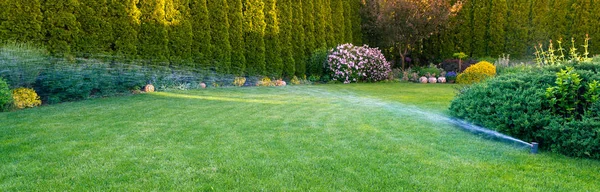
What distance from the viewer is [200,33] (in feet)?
34.0

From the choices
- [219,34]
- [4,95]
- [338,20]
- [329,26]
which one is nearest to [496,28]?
[338,20]

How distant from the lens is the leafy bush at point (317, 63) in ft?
44.6

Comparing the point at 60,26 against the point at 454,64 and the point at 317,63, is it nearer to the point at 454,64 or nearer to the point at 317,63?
the point at 317,63

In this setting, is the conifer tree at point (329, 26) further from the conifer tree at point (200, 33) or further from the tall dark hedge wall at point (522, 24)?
the conifer tree at point (200, 33)

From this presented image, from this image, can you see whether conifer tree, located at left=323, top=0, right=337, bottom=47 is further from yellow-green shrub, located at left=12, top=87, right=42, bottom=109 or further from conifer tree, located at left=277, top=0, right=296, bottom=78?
A: yellow-green shrub, located at left=12, top=87, right=42, bottom=109

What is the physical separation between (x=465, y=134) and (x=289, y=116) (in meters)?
2.27

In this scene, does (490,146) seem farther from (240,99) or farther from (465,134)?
(240,99)

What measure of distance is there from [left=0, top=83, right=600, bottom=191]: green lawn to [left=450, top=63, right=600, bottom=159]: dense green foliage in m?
0.23

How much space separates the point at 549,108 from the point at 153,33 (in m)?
7.82

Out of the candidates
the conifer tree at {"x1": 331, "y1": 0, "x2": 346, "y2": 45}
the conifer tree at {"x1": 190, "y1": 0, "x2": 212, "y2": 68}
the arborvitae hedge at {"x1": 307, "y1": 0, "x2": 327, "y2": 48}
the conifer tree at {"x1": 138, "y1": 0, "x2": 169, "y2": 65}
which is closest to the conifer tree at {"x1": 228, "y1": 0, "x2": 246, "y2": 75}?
the conifer tree at {"x1": 190, "y1": 0, "x2": 212, "y2": 68}

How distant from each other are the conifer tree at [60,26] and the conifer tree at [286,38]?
628cm

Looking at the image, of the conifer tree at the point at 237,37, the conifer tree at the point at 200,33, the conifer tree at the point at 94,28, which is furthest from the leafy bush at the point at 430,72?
the conifer tree at the point at 94,28

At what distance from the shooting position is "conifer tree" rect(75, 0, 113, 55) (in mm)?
7742

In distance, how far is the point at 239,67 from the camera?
11.4 m
